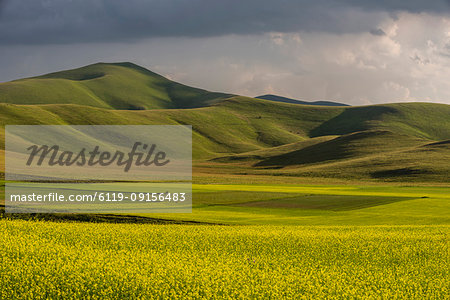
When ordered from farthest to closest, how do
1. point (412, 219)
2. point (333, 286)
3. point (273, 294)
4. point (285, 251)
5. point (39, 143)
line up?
point (39, 143), point (412, 219), point (285, 251), point (333, 286), point (273, 294)

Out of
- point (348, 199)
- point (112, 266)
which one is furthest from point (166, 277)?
point (348, 199)

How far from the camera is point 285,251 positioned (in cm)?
1944

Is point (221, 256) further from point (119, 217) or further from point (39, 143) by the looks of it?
point (39, 143)

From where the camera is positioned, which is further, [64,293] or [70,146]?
[70,146]

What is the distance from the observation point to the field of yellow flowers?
488 inches

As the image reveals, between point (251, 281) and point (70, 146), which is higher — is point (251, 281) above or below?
below

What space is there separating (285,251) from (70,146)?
178m

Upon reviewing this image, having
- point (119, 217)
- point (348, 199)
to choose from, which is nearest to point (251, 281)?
point (119, 217)

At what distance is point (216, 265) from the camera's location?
50.3ft

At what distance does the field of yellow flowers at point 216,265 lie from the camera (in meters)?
12.4

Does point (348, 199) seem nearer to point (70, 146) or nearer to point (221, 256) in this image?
point (221, 256)

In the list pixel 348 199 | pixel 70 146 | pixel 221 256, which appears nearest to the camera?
pixel 221 256

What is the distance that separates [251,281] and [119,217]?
936 inches

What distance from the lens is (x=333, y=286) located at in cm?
1293
